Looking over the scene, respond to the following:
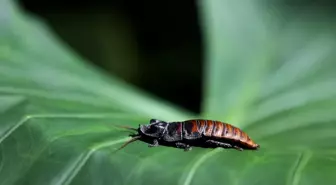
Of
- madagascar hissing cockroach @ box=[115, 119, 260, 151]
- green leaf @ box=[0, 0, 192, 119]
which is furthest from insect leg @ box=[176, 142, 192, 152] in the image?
green leaf @ box=[0, 0, 192, 119]

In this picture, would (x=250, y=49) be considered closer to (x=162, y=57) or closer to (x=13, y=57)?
(x=13, y=57)

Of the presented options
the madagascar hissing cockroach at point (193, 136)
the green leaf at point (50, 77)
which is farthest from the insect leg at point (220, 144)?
the green leaf at point (50, 77)

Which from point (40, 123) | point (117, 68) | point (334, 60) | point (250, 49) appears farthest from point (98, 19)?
point (40, 123)

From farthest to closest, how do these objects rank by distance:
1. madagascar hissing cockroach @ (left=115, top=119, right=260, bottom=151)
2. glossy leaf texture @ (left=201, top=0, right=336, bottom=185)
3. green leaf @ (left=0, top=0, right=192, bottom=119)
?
green leaf @ (left=0, top=0, right=192, bottom=119)
madagascar hissing cockroach @ (left=115, top=119, right=260, bottom=151)
glossy leaf texture @ (left=201, top=0, right=336, bottom=185)

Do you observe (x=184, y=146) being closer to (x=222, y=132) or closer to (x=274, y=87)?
(x=222, y=132)

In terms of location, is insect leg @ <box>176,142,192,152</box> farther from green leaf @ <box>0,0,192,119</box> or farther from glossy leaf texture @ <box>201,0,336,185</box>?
green leaf @ <box>0,0,192,119</box>

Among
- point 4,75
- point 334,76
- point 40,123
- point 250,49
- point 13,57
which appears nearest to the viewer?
point 40,123

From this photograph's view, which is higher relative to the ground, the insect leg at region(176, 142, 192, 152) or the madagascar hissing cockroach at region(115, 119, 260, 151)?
the madagascar hissing cockroach at region(115, 119, 260, 151)
